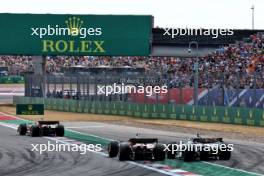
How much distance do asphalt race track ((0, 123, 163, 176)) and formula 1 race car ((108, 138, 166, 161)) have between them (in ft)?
1.26

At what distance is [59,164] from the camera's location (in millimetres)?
20453

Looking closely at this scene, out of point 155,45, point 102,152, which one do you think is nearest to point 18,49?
point 155,45

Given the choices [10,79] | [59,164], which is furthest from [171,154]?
Result: [10,79]

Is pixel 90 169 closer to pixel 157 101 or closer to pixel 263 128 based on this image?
pixel 263 128

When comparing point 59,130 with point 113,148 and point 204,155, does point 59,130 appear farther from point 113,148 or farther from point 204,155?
point 204,155

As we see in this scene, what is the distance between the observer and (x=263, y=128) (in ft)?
125

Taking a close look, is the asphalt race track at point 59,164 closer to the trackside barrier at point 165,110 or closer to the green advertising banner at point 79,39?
the trackside barrier at point 165,110

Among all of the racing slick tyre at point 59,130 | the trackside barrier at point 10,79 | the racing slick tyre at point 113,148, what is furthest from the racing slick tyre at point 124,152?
the trackside barrier at point 10,79

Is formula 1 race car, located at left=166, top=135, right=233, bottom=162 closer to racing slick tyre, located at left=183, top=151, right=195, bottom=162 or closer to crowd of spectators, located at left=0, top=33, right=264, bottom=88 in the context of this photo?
racing slick tyre, located at left=183, top=151, right=195, bottom=162

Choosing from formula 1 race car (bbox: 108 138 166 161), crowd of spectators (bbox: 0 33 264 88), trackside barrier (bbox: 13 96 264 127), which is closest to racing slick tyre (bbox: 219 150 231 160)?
formula 1 race car (bbox: 108 138 166 161)

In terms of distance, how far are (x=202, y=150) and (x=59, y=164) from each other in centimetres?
418

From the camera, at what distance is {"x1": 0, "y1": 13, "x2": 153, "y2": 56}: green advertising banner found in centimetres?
6284

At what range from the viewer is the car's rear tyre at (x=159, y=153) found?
67.7ft

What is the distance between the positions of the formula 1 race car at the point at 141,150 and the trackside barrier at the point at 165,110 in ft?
63.7
